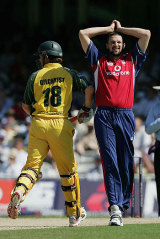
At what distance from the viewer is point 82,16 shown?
22281 mm

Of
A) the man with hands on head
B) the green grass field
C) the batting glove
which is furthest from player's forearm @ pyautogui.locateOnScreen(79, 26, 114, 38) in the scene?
the green grass field

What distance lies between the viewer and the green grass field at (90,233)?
22.9ft

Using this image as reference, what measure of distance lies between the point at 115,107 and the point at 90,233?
1690 mm

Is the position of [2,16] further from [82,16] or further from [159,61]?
[159,61]

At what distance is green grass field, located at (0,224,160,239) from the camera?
697 centimetres

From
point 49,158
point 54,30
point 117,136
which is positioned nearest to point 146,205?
point 49,158

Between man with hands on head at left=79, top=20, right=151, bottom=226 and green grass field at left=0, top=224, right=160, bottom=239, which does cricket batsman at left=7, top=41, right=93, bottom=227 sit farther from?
green grass field at left=0, top=224, right=160, bottom=239

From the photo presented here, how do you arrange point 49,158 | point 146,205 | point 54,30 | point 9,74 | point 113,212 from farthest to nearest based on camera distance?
point 54,30, point 9,74, point 49,158, point 146,205, point 113,212

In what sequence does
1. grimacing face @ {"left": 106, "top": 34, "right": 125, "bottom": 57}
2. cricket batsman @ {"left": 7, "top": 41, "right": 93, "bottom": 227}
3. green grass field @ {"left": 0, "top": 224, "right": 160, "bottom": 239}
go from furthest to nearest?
grimacing face @ {"left": 106, "top": 34, "right": 125, "bottom": 57} → cricket batsman @ {"left": 7, "top": 41, "right": 93, "bottom": 227} → green grass field @ {"left": 0, "top": 224, "right": 160, "bottom": 239}

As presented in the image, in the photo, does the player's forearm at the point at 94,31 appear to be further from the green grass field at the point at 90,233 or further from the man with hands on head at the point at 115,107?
the green grass field at the point at 90,233

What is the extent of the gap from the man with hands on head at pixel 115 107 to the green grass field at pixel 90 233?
453mm

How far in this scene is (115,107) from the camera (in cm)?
816

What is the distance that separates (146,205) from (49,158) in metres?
2.56

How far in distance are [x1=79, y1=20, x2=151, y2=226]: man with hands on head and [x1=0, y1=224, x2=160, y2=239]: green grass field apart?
453mm
